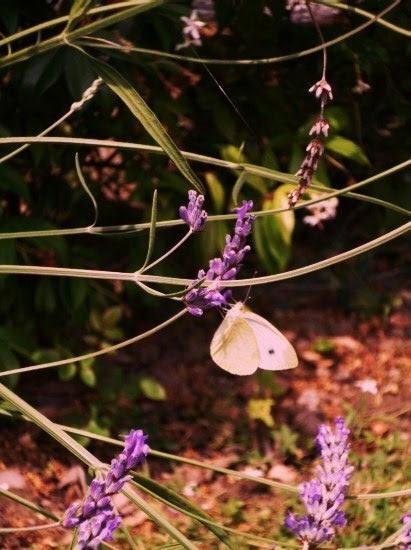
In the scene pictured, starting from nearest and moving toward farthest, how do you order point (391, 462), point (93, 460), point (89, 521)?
point (89, 521) < point (93, 460) < point (391, 462)

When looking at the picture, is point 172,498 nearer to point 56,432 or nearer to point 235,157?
point 56,432

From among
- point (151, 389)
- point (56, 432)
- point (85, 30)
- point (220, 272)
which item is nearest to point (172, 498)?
point (56, 432)

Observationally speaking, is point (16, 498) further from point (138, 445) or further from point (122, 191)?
point (122, 191)

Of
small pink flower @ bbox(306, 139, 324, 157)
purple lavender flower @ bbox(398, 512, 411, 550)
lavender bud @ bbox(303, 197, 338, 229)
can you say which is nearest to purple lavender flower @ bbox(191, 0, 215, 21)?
lavender bud @ bbox(303, 197, 338, 229)

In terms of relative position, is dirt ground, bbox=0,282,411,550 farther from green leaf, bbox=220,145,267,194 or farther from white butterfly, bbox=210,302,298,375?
white butterfly, bbox=210,302,298,375

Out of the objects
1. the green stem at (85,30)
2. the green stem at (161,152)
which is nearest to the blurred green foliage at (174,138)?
the green stem at (85,30)

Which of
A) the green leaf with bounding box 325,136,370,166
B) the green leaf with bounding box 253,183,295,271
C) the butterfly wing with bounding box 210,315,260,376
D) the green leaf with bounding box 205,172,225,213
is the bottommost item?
the butterfly wing with bounding box 210,315,260,376

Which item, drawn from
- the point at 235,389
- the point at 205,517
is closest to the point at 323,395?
the point at 235,389
